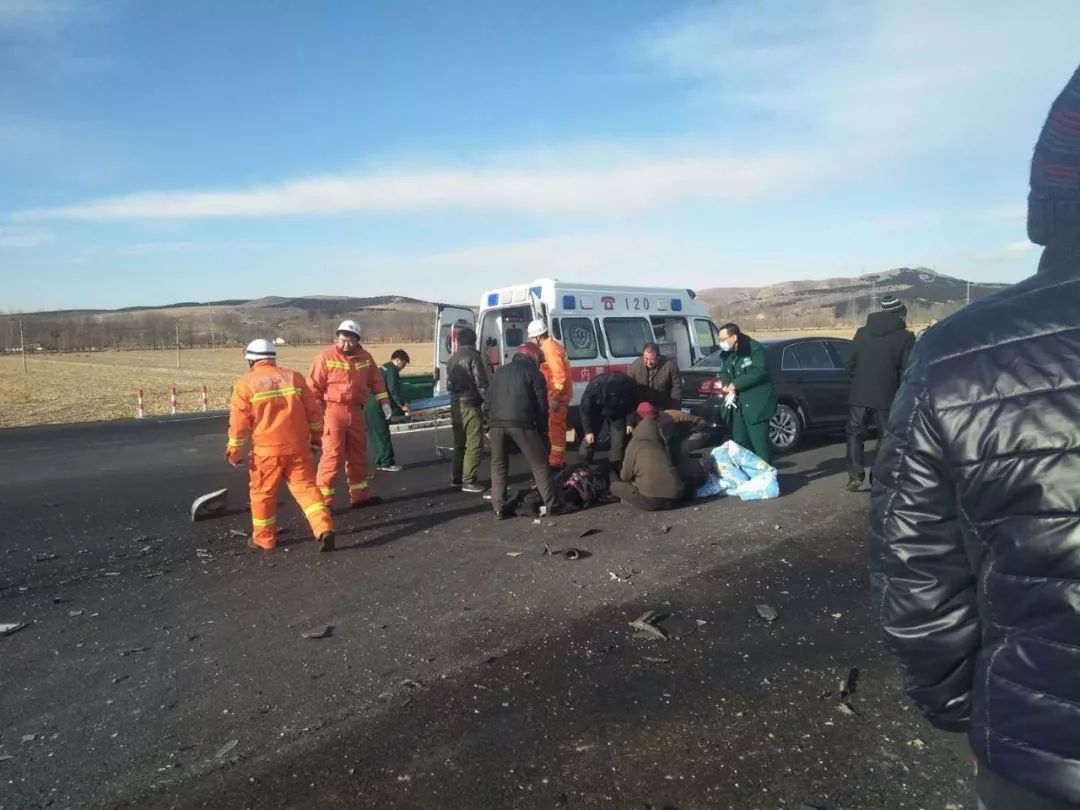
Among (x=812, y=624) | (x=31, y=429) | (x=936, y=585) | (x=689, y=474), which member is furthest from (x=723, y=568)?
(x=31, y=429)

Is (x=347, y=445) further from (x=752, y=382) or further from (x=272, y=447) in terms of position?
(x=752, y=382)

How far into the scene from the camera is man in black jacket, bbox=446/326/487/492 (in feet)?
27.4

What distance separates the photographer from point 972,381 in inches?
55.8

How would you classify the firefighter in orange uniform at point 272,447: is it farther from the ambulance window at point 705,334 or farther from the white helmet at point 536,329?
the ambulance window at point 705,334

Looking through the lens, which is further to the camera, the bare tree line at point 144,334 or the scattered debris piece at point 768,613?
the bare tree line at point 144,334

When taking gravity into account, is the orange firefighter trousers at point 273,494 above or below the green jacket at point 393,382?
below

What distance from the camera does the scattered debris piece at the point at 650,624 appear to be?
4.49 m

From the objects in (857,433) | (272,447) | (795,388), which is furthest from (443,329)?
(857,433)

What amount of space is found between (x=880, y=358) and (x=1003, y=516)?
661 cm

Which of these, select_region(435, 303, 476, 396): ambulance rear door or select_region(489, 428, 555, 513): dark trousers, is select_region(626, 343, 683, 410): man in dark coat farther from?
select_region(435, 303, 476, 396): ambulance rear door

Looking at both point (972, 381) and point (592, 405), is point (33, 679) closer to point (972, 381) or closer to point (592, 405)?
point (972, 381)

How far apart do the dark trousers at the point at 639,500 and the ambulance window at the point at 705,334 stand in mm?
6080

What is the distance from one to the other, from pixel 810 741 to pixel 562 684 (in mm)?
1179

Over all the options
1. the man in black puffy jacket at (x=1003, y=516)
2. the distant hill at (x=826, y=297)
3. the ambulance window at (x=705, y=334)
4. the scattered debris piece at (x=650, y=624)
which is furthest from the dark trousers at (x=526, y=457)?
the distant hill at (x=826, y=297)
